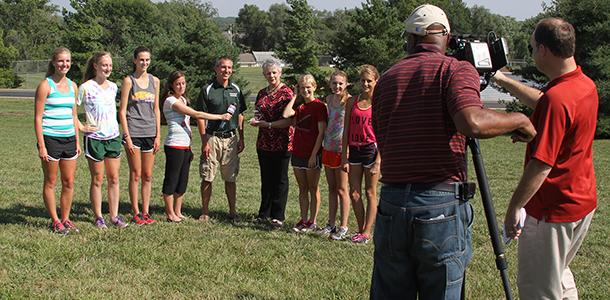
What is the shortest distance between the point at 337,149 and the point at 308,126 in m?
0.48

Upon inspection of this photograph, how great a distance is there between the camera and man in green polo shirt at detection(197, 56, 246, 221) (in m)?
7.75

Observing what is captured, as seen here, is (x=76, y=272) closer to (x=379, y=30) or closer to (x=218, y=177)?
(x=218, y=177)

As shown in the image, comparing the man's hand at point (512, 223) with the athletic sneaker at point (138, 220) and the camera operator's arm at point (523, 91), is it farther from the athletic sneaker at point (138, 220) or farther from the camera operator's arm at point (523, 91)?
the athletic sneaker at point (138, 220)

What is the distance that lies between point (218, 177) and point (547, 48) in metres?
8.57

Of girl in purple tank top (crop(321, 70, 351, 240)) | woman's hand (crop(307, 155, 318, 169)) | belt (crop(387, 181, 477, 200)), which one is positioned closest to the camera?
belt (crop(387, 181, 477, 200))

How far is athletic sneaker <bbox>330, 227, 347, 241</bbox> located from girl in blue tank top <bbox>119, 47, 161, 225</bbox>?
6.96 feet

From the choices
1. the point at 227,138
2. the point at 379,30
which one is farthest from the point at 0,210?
the point at 379,30

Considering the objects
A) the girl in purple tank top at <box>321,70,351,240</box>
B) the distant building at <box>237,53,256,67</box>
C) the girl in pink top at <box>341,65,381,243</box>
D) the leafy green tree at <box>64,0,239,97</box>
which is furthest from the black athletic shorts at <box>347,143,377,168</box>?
the distant building at <box>237,53,256,67</box>

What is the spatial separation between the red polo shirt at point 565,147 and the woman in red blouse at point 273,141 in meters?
4.28

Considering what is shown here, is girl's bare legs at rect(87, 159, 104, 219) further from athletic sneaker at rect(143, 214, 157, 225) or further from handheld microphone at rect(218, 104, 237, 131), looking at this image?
handheld microphone at rect(218, 104, 237, 131)

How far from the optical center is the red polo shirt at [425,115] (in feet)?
9.92

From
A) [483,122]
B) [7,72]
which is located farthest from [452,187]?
[7,72]

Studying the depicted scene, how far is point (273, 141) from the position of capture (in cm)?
770

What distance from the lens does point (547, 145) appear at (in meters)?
3.37
